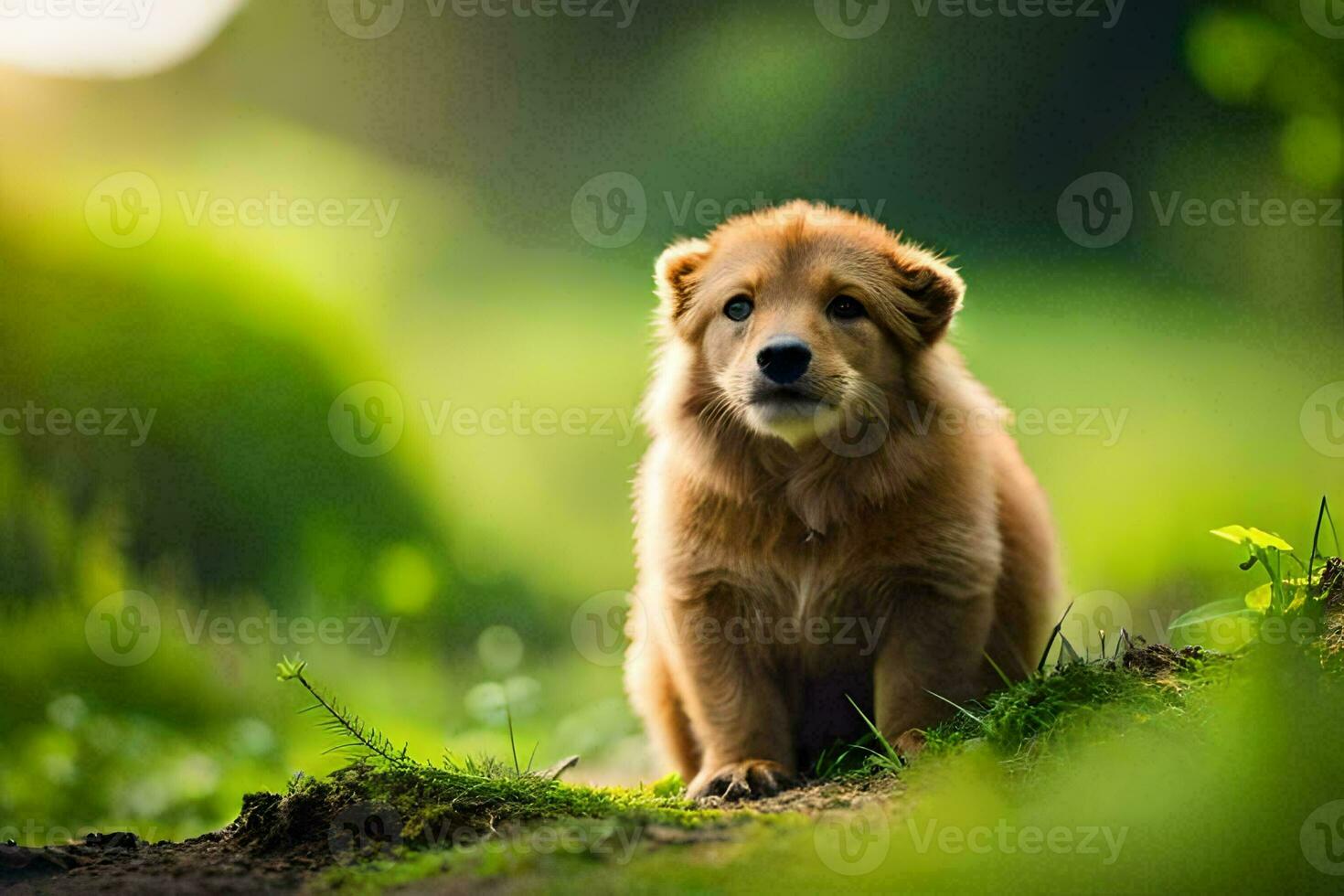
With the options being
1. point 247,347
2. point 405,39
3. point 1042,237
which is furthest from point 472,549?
point 1042,237

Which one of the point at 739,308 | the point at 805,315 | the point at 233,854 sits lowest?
the point at 233,854

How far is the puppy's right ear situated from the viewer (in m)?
4.41

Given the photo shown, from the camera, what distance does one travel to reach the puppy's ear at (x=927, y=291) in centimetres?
417

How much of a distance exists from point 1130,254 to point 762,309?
3.68 metres

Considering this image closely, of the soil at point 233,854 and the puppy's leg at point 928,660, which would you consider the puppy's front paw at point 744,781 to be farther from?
the puppy's leg at point 928,660

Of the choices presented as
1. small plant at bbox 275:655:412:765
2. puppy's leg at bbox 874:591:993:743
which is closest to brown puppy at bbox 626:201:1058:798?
puppy's leg at bbox 874:591:993:743

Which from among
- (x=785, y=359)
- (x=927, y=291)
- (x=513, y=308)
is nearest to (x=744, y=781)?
(x=785, y=359)

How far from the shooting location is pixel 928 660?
153 inches

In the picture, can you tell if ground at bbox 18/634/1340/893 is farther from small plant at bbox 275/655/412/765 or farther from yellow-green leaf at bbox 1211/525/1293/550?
yellow-green leaf at bbox 1211/525/1293/550

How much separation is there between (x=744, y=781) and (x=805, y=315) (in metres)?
1.54

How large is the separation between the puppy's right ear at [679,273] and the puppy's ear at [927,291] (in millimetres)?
731

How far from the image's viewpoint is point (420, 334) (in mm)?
6875

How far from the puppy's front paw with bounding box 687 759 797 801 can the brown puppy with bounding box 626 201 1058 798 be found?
1 cm

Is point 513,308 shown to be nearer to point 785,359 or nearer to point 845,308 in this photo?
point 845,308
